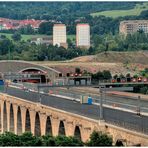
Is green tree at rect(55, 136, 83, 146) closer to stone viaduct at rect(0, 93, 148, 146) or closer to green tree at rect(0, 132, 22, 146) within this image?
stone viaduct at rect(0, 93, 148, 146)

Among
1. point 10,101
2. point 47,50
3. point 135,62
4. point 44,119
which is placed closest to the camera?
point 44,119

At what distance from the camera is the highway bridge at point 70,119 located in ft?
132

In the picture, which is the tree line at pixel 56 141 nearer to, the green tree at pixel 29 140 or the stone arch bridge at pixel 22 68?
the green tree at pixel 29 140

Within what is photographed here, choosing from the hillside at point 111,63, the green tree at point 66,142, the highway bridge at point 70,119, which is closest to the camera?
the green tree at point 66,142

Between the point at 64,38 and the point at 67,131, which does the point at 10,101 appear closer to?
the point at 67,131

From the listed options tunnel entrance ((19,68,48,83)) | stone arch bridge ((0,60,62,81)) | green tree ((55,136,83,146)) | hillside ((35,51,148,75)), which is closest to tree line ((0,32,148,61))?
hillside ((35,51,148,75))

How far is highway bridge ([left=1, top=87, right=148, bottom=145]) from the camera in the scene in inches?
1582

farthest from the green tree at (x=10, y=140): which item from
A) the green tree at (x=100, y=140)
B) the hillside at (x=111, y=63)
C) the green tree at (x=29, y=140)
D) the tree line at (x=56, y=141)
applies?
the hillside at (x=111, y=63)

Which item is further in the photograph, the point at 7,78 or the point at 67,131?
the point at 7,78

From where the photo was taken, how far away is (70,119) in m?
48.6

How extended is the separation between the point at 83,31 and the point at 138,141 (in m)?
164

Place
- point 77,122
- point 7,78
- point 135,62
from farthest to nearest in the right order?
point 135,62
point 7,78
point 77,122

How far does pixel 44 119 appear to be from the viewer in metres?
55.9

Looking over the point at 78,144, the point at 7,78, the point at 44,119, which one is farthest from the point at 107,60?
the point at 78,144
